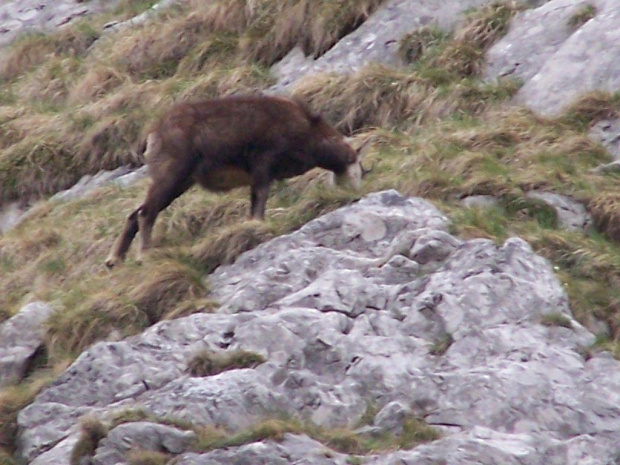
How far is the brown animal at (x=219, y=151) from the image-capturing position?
10070mm

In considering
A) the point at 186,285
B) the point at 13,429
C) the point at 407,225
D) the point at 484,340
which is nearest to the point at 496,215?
the point at 407,225

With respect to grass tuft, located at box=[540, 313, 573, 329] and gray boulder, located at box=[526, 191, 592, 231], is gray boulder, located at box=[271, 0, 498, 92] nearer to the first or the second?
gray boulder, located at box=[526, 191, 592, 231]

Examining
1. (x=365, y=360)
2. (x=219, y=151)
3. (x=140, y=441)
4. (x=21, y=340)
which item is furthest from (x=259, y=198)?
(x=140, y=441)

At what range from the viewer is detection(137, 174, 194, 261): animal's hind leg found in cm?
1006

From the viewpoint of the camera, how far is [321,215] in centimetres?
973

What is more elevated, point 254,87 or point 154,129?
point 154,129

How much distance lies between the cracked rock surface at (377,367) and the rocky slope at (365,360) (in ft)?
0.03

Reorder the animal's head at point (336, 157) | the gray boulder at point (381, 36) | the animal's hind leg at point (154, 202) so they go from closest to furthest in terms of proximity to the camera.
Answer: the animal's hind leg at point (154, 202) < the animal's head at point (336, 157) < the gray boulder at point (381, 36)

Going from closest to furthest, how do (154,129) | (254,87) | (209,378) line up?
(209,378)
(154,129)
(254,87)

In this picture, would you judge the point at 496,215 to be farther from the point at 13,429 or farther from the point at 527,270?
the point at 13,429

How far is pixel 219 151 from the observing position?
10.2 m

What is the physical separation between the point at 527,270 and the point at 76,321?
10.2 feet

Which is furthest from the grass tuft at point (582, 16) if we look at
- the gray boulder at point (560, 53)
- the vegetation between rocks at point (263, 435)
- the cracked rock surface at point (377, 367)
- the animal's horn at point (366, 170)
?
the vegetation between rocks at point (263, 435)

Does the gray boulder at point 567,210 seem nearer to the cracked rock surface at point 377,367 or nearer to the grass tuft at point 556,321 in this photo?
the cracked rock surface at point 377,367
